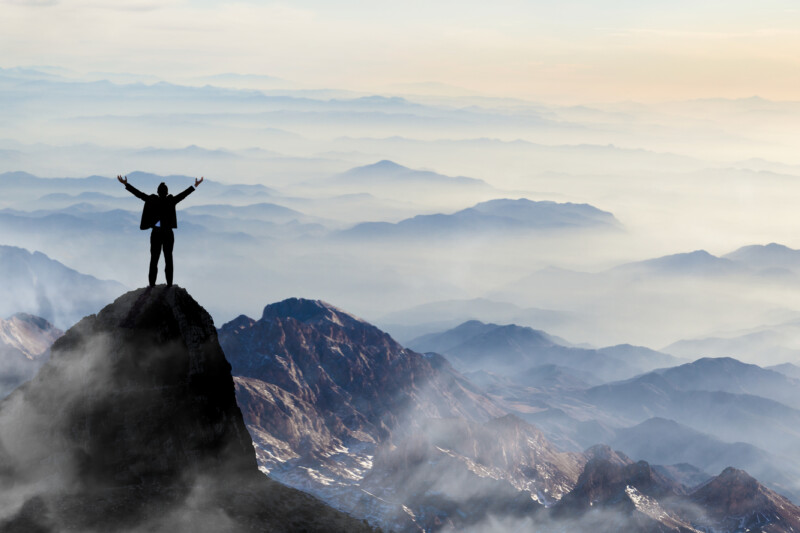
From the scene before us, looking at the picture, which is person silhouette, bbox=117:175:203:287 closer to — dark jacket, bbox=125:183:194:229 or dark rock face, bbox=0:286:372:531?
dark jacket, bbox=125:183:194:229

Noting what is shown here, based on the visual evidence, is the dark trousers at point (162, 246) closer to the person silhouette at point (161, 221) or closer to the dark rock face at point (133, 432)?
the person silhouette at point (161, 221)

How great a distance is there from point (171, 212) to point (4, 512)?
14460mm

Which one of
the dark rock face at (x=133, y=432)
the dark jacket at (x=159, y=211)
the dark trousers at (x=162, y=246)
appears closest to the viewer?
the dark rock face at (x=133, y=432)

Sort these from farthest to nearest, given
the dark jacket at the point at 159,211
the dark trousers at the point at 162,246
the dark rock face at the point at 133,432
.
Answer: the dark jacket at the point at 159,211, the dark trousers at the point at 162,246, the dark rock face at the point at 133,432

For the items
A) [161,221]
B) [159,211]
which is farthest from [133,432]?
[159,211]

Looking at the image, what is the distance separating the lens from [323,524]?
4000 cm

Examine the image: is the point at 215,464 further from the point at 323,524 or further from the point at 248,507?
the point at 323,524

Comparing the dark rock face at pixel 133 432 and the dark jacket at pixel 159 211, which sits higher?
the dark jacket at pixel 159 211

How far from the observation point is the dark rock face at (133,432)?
36.0 metres

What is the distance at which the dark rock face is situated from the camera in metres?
36.0

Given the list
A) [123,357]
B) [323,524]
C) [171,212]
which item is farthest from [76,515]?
[171,212]

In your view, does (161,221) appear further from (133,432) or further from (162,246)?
(133,432)

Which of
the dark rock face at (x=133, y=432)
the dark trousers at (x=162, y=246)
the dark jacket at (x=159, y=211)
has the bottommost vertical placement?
the dark rock face at (x=133, y=432)

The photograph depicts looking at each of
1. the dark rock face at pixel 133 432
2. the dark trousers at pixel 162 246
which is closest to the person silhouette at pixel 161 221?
the dark trousers at pixel 162 246
